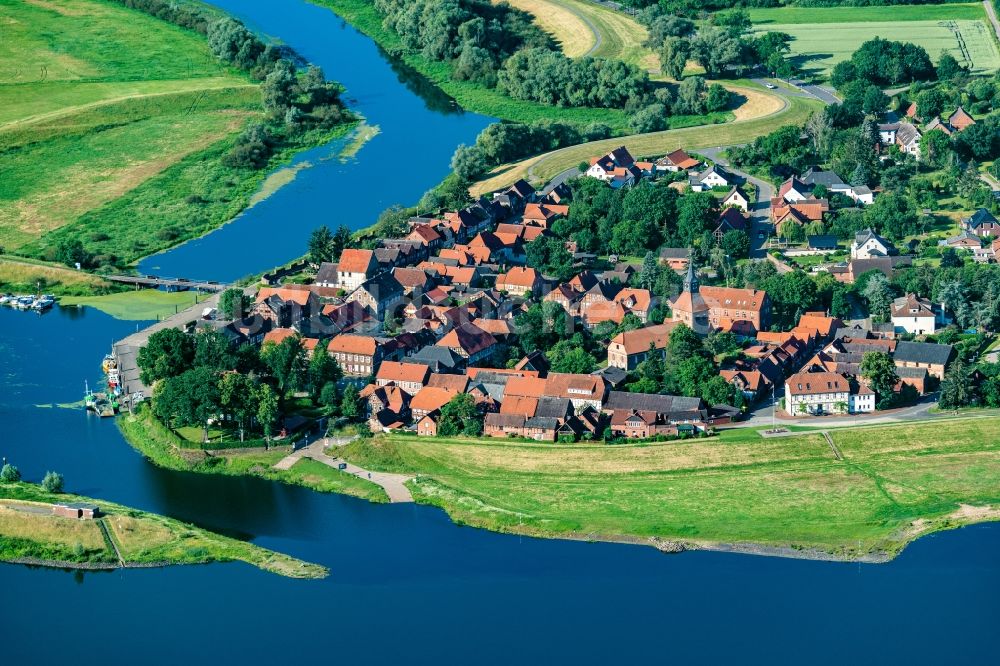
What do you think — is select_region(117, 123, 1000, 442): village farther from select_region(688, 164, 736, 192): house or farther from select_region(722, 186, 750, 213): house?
select_region(688, 164, 736, 192): house

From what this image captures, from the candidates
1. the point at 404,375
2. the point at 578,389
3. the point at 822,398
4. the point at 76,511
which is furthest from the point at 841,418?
the point at 76,511

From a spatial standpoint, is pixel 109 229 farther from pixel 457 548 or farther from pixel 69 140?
pixel 457 548

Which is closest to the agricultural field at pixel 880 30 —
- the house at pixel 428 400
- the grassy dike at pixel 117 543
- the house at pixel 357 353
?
the house at pixel 357 353

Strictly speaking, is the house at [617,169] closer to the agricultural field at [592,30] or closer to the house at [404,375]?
the agricultural field at [592,30]

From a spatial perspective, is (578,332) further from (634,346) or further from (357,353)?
(357,353)

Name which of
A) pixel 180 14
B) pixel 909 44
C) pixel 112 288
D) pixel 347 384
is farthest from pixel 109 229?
pixel 909 44

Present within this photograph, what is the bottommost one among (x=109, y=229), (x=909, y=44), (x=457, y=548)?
(x=457, y=548)

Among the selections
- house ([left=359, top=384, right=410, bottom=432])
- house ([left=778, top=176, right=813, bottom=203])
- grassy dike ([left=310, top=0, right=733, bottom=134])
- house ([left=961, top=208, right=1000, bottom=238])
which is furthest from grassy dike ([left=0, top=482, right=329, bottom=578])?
grassy dike ([left=310, top=0, right=733, bottom=134])
